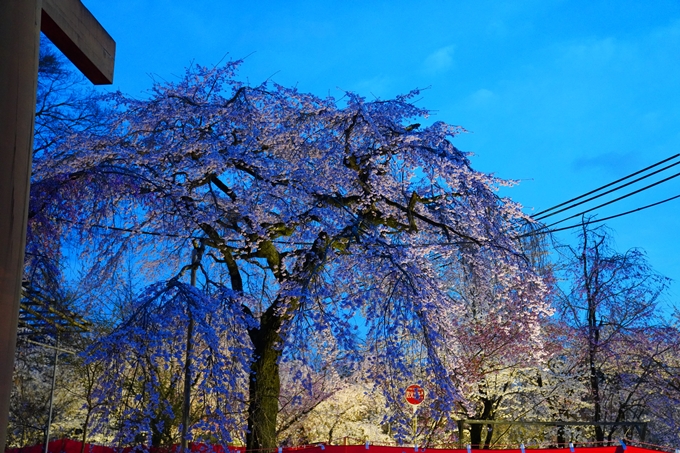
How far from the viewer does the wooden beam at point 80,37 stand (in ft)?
8.97

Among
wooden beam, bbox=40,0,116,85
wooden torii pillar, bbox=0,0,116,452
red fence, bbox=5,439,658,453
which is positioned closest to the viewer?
wooden torii pillar, bbox=0,0,116,452

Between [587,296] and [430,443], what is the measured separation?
600 centimetres

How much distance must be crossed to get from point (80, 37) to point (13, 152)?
3.02 ft

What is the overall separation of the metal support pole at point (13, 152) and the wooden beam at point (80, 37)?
39cm

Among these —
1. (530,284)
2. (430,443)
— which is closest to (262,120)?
(530,284)

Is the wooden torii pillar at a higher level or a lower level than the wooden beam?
lower

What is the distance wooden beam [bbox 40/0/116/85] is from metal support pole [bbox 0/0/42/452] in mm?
393

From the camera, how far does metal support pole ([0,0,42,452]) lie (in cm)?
214

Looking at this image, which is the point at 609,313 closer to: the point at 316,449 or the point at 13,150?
the point at 316,449

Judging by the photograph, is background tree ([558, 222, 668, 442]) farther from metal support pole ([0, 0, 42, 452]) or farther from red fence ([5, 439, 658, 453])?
metal support pole ([0, 0, 42, 452])

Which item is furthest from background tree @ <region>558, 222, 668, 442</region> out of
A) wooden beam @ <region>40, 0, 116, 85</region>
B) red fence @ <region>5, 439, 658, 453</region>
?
wooden beam @ <region>40, 0, 116, 85</region>

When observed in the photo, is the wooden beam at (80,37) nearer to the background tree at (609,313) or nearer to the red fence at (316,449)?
the red fence at (316,449)

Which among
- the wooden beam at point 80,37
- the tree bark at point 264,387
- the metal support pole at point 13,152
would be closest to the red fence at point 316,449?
the tree bark at point 264,387

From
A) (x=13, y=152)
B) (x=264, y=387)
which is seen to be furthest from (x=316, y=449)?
(x=13, y=152)
